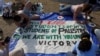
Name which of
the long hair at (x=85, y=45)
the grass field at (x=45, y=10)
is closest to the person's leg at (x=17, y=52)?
the grass field at (x=45, y=10)

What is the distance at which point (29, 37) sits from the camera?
5520 mm

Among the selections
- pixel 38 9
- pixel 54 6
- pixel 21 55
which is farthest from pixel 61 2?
pixel 21 55

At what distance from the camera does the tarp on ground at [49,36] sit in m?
5.21

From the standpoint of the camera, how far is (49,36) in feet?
18.1

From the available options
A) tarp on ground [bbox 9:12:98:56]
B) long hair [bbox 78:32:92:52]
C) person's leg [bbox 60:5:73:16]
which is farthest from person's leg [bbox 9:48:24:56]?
person's leg [bbox 60:5:73:16]

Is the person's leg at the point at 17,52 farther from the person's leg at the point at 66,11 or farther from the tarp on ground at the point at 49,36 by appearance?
the person's leg at the point at 66,11

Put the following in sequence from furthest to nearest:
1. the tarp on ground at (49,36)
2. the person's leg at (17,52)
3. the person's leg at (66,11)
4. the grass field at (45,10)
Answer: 1. the person's leg at (66,11)
2. the grass field at (45,10)
3. the tarp on ground at (49,36)
4. the person's leg at (17,52)

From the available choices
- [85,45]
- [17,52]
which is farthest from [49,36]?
[85,45]

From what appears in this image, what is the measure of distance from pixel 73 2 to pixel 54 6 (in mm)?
451

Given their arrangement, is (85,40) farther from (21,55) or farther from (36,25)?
(36,25)

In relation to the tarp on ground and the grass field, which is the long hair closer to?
the tarp on ground

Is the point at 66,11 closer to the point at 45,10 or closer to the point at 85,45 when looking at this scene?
the point at 45,10

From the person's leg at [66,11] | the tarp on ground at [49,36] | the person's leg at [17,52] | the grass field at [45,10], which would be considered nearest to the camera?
the person's leg at [17,52]

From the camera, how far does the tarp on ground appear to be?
205 inches
